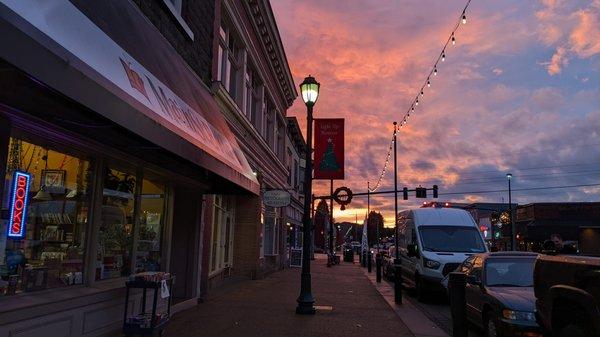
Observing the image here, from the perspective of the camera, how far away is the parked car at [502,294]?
7.58m

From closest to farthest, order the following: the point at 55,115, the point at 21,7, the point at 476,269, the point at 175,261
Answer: the point at 21,7, the point at 55,115, the point at 476,269, the point at 175,261

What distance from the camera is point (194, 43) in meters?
11.9

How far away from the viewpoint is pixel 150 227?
10.1 m

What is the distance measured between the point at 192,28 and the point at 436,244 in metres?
9.36

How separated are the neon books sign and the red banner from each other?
12.5 m

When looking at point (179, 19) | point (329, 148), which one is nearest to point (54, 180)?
point (179, 19)

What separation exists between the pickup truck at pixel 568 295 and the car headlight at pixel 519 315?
121 centimetres

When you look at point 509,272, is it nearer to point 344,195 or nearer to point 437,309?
point 437,309

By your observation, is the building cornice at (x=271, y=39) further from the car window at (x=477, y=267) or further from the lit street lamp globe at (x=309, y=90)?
the car window at (x=477, y=267)

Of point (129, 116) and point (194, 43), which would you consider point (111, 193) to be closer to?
point (129, 116)

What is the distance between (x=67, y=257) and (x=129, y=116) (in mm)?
2992

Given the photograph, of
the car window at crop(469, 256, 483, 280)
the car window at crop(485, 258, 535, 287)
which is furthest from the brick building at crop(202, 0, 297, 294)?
the car window at crop(485, 258, 535, 287)

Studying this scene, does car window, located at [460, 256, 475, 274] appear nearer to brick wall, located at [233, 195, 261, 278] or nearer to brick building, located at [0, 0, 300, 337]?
brick building, located at [0, 0, 300, 337]

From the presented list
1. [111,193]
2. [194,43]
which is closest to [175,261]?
[111,193]
